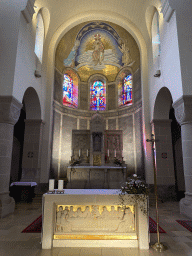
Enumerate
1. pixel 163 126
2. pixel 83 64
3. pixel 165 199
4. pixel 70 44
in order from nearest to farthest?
pixel 165 199 < pixel 163 126 < pixel 70 44 < pixel 83 64

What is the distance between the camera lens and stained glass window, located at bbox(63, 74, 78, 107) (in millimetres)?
14859

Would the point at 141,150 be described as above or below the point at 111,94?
below

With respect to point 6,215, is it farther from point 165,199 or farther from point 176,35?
point 176,35

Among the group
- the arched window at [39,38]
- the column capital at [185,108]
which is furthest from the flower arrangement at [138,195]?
the arched window at [39,38]

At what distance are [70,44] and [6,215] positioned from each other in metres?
12.4

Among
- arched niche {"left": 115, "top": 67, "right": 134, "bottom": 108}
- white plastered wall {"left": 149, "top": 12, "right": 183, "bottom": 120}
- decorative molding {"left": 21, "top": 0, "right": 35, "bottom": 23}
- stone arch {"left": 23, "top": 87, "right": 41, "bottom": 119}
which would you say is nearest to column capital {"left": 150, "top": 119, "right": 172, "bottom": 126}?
white plastered wall {"left": 149, "top": 12, "right": 183, "bottom": 120}

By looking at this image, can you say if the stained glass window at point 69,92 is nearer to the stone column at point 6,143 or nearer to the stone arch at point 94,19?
the stone arch at point 94,19

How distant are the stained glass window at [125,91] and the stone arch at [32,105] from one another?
23.2 feet

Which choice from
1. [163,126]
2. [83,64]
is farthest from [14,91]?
[83,64]

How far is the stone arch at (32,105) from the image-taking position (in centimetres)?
1027

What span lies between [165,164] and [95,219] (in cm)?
695

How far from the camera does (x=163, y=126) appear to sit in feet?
34.0

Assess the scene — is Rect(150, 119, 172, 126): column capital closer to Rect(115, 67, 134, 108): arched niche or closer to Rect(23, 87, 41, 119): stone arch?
Rect(115, 67, 134, 108): arched niche

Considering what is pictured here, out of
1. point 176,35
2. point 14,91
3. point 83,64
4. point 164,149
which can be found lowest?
point 164,149
